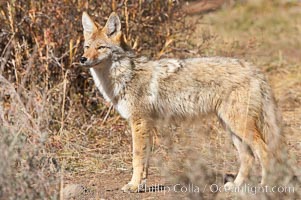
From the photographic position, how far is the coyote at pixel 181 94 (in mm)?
6043

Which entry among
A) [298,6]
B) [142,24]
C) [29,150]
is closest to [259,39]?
[298,6]

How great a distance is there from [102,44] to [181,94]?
827 mm

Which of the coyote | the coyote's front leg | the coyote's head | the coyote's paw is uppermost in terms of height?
the coyote's head

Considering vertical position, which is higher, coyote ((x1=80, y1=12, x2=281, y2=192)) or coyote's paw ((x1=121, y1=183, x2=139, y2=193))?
coyote ((x1=80, y1=12, x2=281, y2=192))

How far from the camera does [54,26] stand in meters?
8.07

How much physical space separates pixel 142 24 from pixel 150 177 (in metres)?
2.50

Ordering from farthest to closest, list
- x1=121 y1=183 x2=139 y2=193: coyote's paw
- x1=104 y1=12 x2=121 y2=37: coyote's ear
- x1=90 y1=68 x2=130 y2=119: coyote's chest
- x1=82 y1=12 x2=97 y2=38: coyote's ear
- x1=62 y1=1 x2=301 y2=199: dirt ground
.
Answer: x1=82 y1=12 x2=97 y2=38: coyote's ear
x1=104 y1=12 x2=121 y2=37: coyote's ear
x1=90 y1=68 x2=130 y2=119: coyote's chest
x1=121 y1=183 x2=139 y2=193: coyote's paw
x1=62 y1=1 x2=301 y2=199: dirt ground

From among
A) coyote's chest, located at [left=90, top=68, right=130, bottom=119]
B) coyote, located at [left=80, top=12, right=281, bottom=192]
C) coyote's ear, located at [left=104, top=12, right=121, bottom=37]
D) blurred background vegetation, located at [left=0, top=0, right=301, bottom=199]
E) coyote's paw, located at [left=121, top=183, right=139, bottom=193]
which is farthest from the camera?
blurred background vegetation, located at [left=0, top=0, right=301, bottom=199]

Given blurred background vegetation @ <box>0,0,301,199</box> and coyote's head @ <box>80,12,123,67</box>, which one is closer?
coyote's head @ <box>80,12,123,67</box>

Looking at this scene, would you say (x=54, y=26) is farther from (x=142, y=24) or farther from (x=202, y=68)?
(x=202, y=68)

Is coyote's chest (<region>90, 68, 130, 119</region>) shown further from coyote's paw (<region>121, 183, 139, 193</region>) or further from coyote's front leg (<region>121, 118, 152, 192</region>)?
coyote's paw (<region>121, 183, 139, 193</region>)

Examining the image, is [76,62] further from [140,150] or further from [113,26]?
[140,150]

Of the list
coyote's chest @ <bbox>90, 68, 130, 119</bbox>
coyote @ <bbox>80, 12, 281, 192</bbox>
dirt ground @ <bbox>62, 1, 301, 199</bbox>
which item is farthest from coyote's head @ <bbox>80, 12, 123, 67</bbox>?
dirt ground @ <bbox>62, 1, 301, 199</bbox>

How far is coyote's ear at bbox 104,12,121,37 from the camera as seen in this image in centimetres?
653
